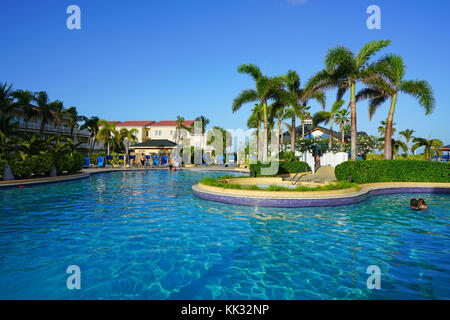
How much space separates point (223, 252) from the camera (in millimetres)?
5945

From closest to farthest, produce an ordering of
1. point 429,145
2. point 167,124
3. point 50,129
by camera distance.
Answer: point 429,145, point 50,129, point 167,124

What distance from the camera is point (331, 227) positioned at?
7.82 metres

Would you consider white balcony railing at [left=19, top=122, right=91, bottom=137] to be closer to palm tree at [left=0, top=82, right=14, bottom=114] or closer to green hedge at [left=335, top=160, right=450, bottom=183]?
palm tree at [left=0, top=82, right=14, bottom=114]

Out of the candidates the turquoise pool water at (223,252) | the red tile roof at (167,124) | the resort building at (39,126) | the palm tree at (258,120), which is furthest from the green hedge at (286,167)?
the red tile roof at (167,124)

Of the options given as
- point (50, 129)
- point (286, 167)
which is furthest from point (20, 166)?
point (50, 129)

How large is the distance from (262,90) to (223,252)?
1741cm

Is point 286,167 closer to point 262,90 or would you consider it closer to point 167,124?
point 262,90

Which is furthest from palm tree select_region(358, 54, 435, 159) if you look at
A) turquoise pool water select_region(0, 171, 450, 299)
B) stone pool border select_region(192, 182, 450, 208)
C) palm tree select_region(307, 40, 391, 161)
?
turquoise pool water select_region(0, 171, 450, 299)

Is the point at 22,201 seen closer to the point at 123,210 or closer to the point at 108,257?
the point at 123,210

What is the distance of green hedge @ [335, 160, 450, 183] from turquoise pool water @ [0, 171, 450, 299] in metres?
6.39

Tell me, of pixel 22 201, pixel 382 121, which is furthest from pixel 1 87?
pixel 382 121

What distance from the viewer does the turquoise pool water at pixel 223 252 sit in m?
4.36

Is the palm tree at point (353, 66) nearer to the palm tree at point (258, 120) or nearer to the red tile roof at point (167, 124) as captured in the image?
the palm tree at point (258, 120)
